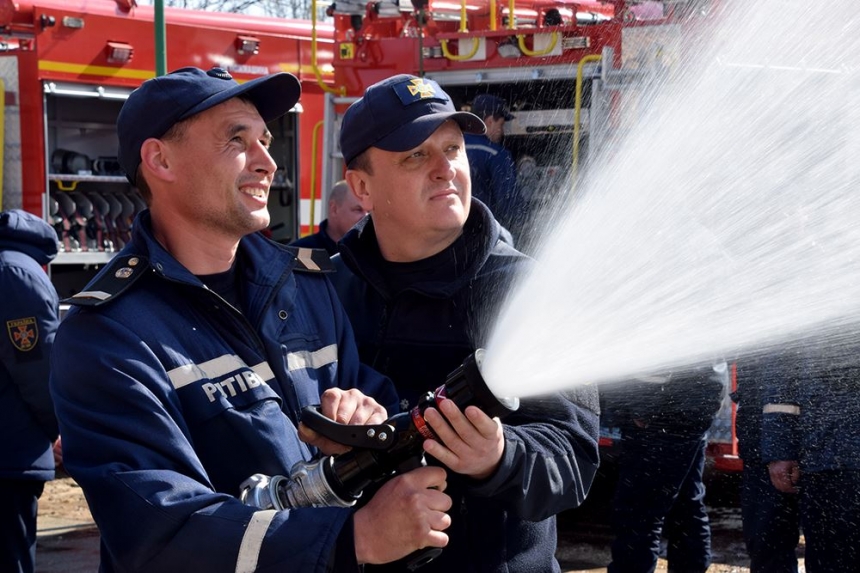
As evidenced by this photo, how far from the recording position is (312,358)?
2723 millimetres

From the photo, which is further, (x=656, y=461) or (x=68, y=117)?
(x=68, y=117)

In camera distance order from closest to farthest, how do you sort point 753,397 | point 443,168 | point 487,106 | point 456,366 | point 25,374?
1. point 456,366
2. point 443,168
3. point 25,374
4. point 753,397
5. point 487,106

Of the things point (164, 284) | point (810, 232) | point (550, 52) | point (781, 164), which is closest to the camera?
point (164, 284)

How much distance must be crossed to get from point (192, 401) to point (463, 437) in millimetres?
600

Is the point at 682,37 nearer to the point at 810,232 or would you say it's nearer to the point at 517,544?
the point at 810,232

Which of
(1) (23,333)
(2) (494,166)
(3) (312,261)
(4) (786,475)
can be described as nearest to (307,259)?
(3) (312,261)

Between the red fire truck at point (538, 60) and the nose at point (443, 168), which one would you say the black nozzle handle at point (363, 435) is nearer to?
the nose at point (443, 168)

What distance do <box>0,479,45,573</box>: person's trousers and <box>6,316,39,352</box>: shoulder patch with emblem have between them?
1.94 ft

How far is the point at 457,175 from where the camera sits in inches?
121

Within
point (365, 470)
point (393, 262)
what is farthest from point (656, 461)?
point (365, 470)

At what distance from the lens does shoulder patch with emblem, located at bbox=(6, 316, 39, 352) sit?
490 cm

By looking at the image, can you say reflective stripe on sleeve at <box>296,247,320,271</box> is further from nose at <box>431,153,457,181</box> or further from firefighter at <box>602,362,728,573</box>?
firefighter at <box>602,362,728,573</box>

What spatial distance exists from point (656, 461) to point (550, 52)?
2994 mm

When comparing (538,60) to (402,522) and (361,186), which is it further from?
(402,522)
